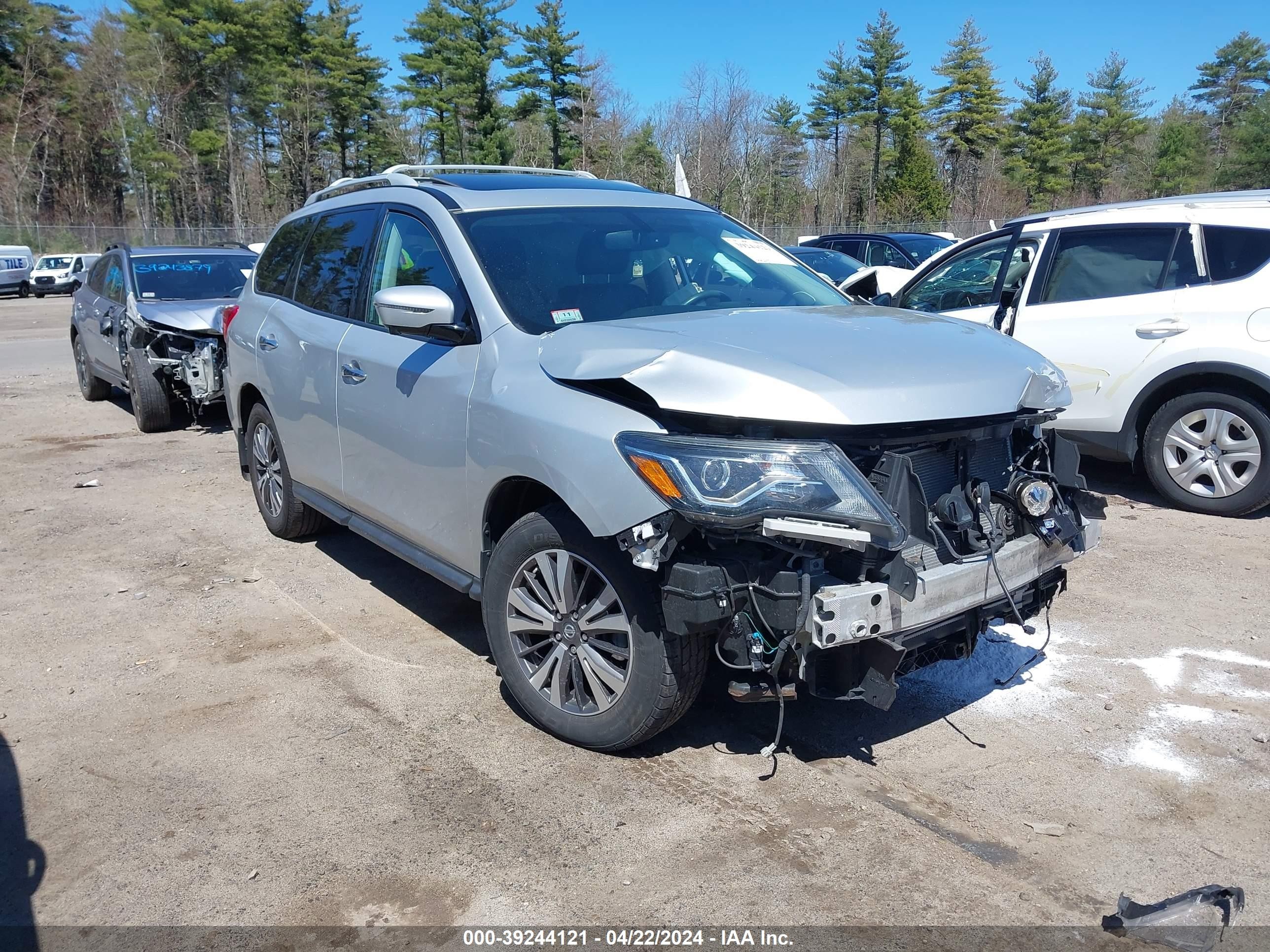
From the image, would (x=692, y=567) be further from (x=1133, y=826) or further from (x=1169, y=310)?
(x=1169, y=310)

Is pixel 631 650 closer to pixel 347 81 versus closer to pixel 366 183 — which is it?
pixel 366 183

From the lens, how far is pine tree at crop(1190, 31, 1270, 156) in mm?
59562

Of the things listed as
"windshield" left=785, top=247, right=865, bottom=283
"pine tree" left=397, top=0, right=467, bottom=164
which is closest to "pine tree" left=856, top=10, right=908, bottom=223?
"pine tree" left=397, top=0, right=467, bottom=164

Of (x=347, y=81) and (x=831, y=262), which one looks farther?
(x=347, y=81)

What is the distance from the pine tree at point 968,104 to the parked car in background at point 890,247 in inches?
1744

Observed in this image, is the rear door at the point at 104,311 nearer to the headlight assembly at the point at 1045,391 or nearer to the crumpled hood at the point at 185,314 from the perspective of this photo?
the crumpled hood at the point at 185,314

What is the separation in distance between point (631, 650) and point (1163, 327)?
16.3 ft

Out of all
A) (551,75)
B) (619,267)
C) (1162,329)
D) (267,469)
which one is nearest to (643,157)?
(551,75)

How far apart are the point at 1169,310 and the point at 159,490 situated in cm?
740

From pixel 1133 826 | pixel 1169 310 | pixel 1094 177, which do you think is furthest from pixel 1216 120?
pixel 1133 826

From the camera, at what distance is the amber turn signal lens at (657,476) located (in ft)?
9.94

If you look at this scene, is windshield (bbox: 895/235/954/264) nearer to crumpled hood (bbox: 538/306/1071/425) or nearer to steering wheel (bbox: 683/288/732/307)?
steering wheel (bbox: 683/288/732/307)

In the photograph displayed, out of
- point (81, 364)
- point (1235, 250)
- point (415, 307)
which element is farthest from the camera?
point (81, 364)

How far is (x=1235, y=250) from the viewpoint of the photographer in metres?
6.43
